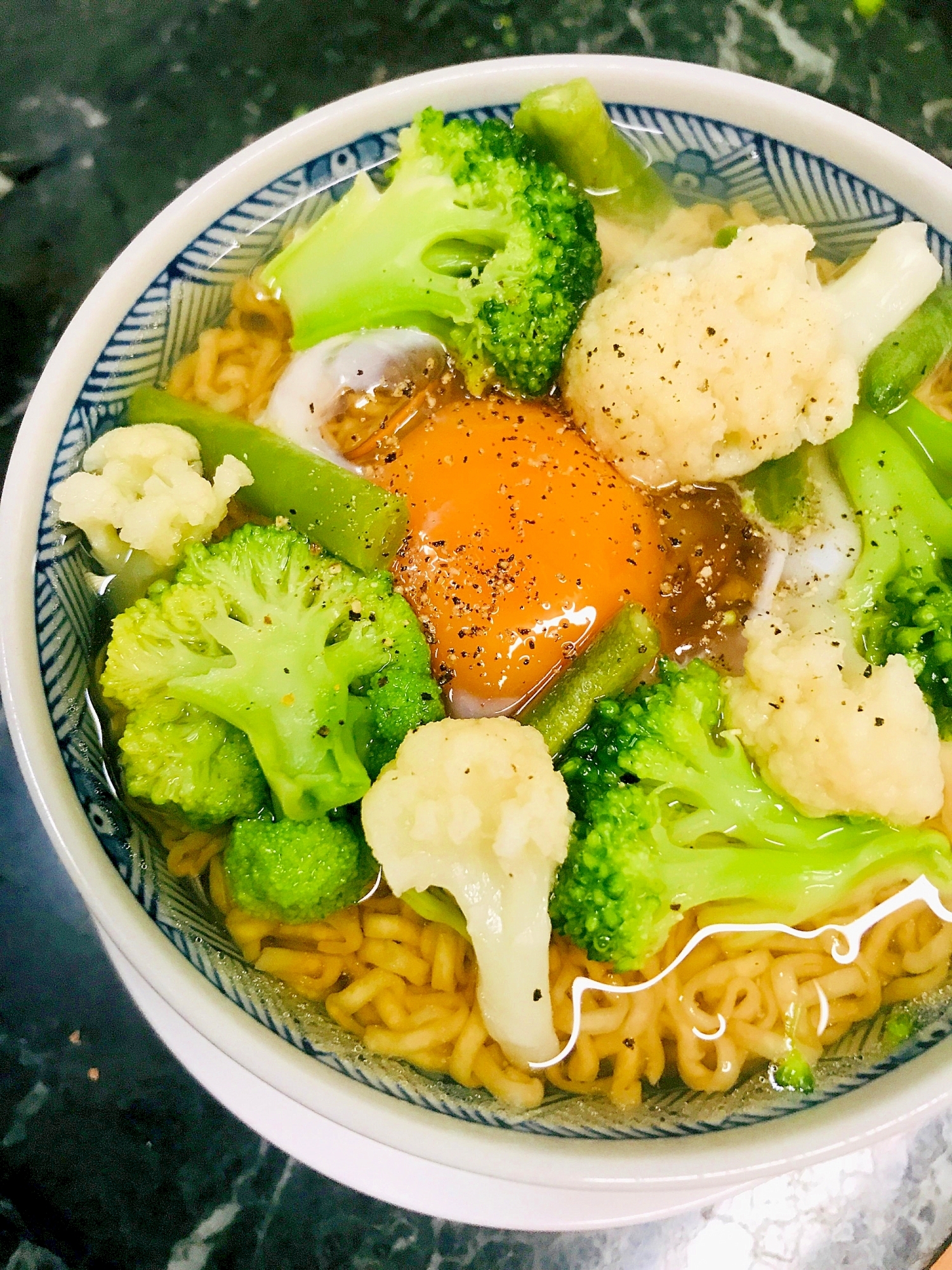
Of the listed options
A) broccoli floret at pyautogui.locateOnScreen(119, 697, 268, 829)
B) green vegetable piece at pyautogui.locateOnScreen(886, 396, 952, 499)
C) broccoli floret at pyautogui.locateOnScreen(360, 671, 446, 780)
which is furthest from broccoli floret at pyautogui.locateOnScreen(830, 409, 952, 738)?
broccoli floret at pyautogui.locateOnScreen(119, 697, 268, 829)

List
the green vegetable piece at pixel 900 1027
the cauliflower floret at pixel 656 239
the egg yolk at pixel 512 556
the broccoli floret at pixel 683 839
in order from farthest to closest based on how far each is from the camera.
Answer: the cauliflower floret at pixel 656 239 → the egg yolk at pixel 512 556 → the green vegetable piece at pixel 900 1027 → the broccoli floret at pixel 683 839

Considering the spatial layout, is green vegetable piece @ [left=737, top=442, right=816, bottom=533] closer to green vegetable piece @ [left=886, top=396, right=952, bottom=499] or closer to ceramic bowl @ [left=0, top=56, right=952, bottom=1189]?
green vegetable piece @ [left=886, top=396, right=952, bottom=499]

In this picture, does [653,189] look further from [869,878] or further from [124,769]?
[124,769]

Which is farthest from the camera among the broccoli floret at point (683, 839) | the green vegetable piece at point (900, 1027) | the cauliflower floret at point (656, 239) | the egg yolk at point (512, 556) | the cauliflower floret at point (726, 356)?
the cauliflower floret at point (656, 239)

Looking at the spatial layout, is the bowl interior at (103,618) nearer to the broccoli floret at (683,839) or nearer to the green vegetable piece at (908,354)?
the green vegetable piece at (908,354)

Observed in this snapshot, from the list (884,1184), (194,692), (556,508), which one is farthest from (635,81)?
(884,1184)

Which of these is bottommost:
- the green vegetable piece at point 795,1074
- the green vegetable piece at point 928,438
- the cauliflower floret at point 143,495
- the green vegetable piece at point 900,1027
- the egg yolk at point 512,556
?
the green vegetable piece at point 900,1027

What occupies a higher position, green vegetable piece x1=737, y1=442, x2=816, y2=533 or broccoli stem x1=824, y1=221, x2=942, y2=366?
broccoli stem x1=824, y1=221, x2=942, y2=366

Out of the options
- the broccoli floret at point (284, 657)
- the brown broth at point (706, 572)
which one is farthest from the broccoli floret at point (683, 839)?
the broccoli floret at point (284, 657)
